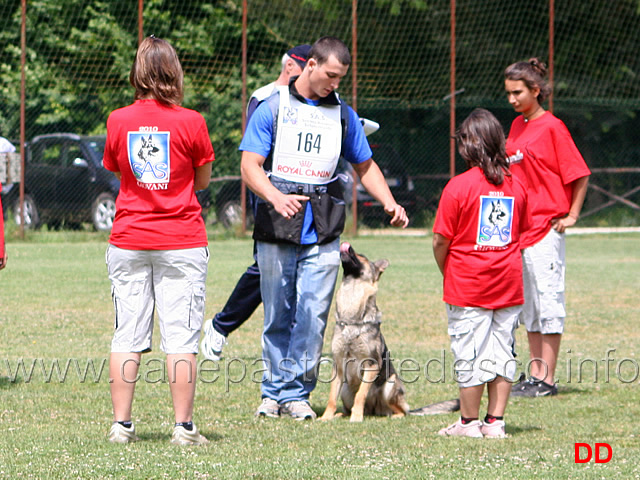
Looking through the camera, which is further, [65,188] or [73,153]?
[73,153]

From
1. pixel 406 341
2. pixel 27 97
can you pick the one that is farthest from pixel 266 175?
pixel 27 97

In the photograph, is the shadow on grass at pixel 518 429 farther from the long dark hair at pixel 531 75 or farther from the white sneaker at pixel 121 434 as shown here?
the long dark hair at pixel 531 75

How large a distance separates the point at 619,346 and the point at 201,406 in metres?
3.70

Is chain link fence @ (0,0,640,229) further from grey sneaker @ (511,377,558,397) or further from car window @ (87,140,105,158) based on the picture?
grey sneaker @ (511,377,558,397)

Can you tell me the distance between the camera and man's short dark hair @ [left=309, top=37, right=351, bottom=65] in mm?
5168

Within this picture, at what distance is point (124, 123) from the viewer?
4.45m

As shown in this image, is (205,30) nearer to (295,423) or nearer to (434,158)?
(434,158)

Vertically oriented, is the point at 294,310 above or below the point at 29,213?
above

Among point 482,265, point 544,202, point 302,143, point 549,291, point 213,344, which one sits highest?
point 302,143

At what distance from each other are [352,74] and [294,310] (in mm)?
13732

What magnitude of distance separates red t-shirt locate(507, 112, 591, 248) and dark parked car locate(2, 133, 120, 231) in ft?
39.1

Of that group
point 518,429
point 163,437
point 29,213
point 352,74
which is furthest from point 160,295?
point 352,74

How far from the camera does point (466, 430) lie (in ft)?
16.3

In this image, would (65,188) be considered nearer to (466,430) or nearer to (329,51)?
(329,51)
